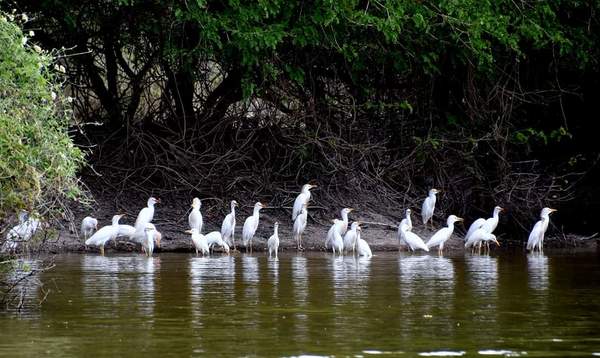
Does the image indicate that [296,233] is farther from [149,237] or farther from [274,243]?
[149,237]

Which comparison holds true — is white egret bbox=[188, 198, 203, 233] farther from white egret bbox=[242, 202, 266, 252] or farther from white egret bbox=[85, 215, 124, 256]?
white egret bbox=[85, 215, 124, 256]

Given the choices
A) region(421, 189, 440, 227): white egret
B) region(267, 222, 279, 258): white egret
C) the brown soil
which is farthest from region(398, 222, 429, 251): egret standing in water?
region(267, 222, 279, 258): white egret

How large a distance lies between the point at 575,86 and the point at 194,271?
1196 cm

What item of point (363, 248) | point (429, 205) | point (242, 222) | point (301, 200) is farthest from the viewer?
point (429, 205)

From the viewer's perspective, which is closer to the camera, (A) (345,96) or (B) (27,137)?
(B) (27,137)

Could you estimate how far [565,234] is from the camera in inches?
995

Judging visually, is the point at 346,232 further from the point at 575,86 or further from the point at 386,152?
the point at 575,86

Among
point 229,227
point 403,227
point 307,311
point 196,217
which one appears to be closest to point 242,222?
point 229,227

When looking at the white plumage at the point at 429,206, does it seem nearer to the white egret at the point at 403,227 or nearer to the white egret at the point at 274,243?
the white egret at the point at 403,227

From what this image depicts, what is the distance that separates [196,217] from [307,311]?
9.42 meters

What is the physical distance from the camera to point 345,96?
24812mm

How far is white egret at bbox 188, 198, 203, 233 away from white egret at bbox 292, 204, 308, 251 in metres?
1.59

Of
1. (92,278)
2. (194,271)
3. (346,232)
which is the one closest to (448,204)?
(346,232)

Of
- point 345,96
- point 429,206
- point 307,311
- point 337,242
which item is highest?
point 345,96
